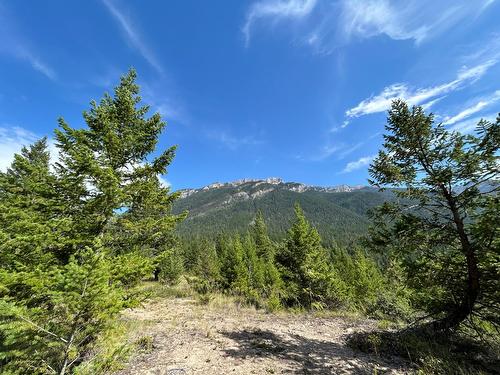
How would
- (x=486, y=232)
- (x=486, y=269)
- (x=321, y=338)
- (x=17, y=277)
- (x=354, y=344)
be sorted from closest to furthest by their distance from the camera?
(x=17, y=277)
(x=486, y=232)
(x=486, y=269)
(x=354, y=344)
(x=321, y=338)

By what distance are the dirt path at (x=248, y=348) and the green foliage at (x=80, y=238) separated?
1.89 m

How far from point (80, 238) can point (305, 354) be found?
282 inches

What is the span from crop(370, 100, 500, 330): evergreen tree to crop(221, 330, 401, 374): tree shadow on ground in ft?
8.62

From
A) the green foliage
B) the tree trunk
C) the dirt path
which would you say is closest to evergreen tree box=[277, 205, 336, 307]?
the dirt path

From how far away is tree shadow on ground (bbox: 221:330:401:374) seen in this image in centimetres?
630

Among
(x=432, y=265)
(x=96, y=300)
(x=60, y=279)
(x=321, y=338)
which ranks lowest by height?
(x=321, y=338)

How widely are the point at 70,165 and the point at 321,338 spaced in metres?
10.1

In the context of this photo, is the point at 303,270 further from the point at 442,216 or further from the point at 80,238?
the point at 80,238

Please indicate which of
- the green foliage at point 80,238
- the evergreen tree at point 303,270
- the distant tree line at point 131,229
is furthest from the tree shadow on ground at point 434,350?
the evergreen tree at point 303,270

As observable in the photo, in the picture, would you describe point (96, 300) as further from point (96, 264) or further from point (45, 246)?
point (45, 246)

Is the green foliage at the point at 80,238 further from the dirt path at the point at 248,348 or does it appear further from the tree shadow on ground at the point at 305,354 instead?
the tree shadow on ground at the point at 305,354

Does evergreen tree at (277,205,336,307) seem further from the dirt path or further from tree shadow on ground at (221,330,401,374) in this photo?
tree shadow on ground at (221,330,401,374)

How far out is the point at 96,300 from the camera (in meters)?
4.41

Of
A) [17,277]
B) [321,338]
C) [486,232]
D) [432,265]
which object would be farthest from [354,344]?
[17,277]
